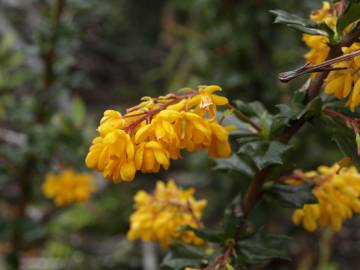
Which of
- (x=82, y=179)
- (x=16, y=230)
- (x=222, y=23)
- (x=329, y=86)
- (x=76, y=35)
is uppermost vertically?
(x=222, y=23)

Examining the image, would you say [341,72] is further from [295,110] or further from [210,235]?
[210,235]

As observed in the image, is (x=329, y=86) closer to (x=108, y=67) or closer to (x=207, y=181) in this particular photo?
(x=207, y=181)

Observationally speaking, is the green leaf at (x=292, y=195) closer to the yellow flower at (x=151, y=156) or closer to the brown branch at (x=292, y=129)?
the brown branch at (x=292, y=129)

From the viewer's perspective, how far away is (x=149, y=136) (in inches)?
31.3

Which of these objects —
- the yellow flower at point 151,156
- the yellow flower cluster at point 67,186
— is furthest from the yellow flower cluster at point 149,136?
the yellow flower cluster at point 67,186

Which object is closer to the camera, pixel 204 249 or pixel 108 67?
pixel 204 249

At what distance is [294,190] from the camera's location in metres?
1.00

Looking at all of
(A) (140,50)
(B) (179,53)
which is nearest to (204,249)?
(B) (179,53)

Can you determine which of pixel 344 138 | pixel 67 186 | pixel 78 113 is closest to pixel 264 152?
pixel 344 138

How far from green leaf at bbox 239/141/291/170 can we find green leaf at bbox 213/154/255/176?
17cm

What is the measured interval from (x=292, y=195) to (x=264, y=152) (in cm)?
15

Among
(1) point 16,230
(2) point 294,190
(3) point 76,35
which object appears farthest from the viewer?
(1) point 16,230

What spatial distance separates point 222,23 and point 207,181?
2.71ft

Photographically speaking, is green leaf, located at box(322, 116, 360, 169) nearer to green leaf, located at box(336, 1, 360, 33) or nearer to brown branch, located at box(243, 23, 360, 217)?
brown branch, located at box(243, 23, 360, 217)
